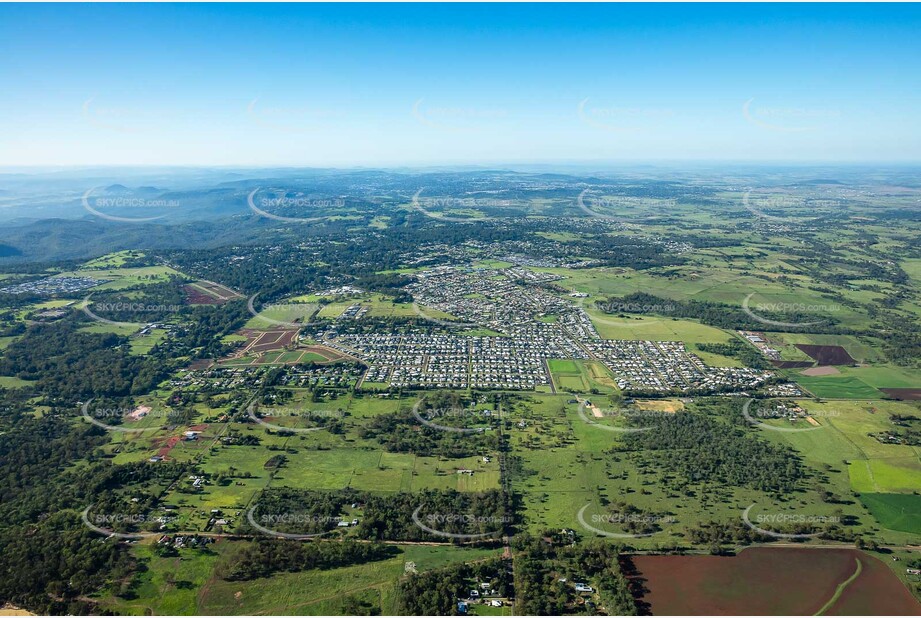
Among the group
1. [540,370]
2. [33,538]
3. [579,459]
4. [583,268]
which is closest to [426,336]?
[540,370]

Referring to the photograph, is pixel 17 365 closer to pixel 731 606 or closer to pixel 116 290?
pixel 116 290

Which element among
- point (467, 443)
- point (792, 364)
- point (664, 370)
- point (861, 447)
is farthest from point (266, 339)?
point (792, 364)

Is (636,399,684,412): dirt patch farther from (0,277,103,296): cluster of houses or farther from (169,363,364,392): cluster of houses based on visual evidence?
(0,277,103,296): cluster of houses

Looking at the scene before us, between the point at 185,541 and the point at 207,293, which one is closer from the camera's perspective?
the point at 185,541

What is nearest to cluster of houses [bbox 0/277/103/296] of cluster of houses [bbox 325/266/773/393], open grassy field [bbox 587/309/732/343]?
cluster of houses [bbox 325/266/773/393]

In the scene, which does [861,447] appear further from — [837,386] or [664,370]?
[664,370]

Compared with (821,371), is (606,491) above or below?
below

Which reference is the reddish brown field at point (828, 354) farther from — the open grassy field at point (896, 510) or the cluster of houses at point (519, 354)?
Result: the open grassy field at point (896, 510)

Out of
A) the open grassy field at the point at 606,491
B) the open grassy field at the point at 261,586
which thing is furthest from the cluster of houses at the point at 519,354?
the open grassy field at the point at 261,586
